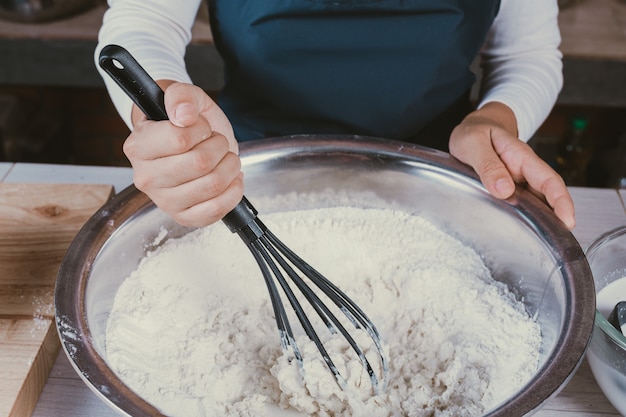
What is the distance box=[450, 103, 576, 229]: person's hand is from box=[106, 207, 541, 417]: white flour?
10 cm

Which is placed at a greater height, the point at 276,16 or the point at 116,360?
the point at 276,16

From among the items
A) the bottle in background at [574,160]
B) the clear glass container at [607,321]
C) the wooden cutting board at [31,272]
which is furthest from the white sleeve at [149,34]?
the bottle in background at [574,160]

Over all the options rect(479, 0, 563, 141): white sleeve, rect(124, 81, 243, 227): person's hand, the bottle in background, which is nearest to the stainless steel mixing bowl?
rect(124, 81, 243, 227): person's hand

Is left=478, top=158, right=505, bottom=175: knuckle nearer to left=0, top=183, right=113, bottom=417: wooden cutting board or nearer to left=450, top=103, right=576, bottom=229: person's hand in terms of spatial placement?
left=450, top=103, right=576, bottom=229: person's hand

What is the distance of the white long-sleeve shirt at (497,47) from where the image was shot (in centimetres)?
96

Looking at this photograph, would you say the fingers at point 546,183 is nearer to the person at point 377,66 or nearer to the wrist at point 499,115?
the person at point 377,66

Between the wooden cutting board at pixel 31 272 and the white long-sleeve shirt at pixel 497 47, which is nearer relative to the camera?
the wooden cutting board at pixel 31 272

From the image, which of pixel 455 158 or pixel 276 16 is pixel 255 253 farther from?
pixel 276 16

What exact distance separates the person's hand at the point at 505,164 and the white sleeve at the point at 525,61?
0.43ft

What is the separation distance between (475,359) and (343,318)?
16cm

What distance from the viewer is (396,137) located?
3.66 ft

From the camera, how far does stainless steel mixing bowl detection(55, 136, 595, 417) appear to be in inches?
23.7

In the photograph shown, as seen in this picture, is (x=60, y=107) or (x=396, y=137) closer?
(x=396, y=137)

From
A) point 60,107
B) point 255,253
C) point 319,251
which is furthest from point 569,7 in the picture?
point 60,107
